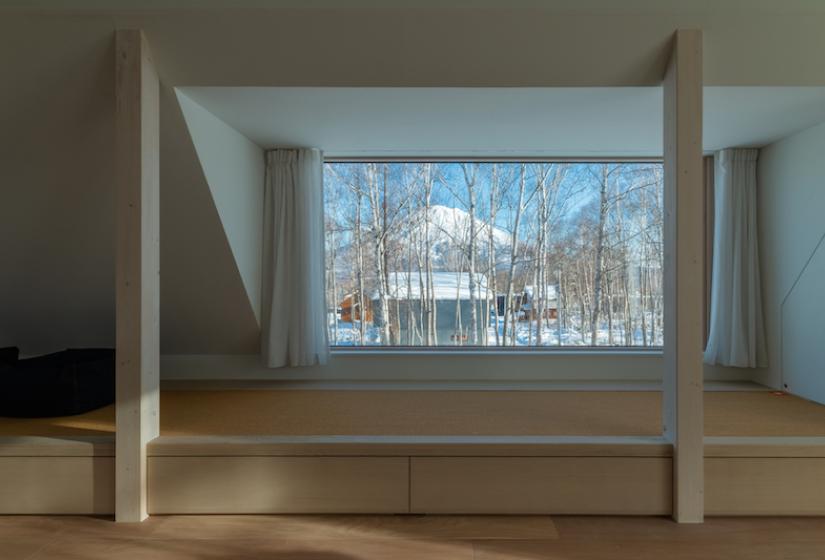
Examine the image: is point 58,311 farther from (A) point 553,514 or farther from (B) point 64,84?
(A) point 553,514

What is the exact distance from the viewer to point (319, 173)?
3.88m

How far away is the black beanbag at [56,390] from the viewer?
3.05m

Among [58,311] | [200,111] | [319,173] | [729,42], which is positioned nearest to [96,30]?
[200,111]

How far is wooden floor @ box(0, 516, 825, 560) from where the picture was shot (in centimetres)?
208

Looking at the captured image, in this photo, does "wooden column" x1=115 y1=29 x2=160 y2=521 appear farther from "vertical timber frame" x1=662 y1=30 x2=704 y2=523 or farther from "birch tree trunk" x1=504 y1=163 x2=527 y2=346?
"birch tree trunk" x1=504 y1=163 x2=527 y2=346

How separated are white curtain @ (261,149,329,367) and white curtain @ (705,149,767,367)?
9.27 ft

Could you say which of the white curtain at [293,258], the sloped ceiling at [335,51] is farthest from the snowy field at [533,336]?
the sloped ceiling at [335,51]

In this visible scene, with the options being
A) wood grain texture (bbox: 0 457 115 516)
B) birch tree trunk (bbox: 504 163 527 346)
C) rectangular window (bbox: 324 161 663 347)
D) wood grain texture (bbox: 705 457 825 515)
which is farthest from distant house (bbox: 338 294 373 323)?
wood grain texture (bbox: 705 457 825 515)

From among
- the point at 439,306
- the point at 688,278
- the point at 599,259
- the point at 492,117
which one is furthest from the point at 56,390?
the point at 599,259

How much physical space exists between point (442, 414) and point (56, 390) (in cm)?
213

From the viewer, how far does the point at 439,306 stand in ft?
13.9

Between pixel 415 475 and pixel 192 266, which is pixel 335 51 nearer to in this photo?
pixel 192 266

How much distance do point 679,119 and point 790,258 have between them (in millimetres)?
1952

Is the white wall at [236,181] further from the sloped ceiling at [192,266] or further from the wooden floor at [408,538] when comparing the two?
the wooden floor at [408,538]
